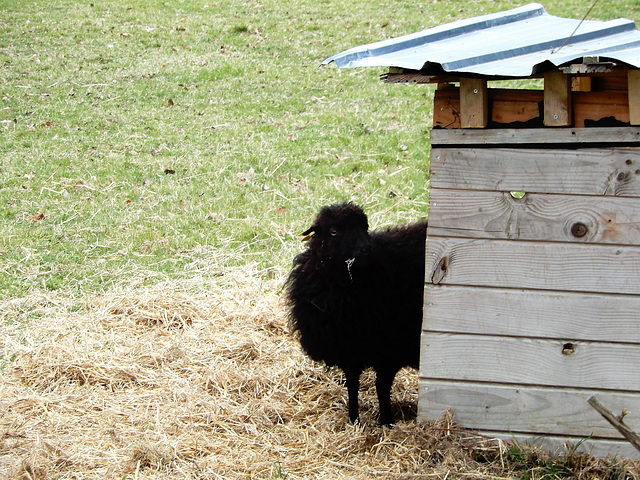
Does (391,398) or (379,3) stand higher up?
(379,3)

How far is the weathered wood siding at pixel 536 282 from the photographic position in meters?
3.75

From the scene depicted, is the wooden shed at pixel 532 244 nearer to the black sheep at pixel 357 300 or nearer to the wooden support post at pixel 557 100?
the wooden support post at pixel 557 100

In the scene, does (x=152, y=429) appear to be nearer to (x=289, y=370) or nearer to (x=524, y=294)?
(x=289, y=370)

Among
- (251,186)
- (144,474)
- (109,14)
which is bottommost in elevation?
(144,474)

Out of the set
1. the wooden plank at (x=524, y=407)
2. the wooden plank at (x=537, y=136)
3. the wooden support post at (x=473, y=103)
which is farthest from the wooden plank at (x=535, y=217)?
the wooden plank at (x=524, y=407)

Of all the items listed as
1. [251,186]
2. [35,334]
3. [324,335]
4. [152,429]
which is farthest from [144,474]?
[251,186]

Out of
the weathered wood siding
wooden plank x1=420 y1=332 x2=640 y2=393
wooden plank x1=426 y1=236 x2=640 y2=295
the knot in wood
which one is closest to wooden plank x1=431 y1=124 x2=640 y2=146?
the weathered wood siding

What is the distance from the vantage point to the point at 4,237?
798 cm

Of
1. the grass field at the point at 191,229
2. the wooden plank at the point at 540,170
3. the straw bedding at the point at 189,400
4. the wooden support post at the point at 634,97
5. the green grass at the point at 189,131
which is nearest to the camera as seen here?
the wooden support post at the point at 634,97

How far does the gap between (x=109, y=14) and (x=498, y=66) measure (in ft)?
54.8

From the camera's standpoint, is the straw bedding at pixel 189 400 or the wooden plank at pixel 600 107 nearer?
the wooden plank at pixel 600 107

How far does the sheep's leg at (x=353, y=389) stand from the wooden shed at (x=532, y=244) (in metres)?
0.73

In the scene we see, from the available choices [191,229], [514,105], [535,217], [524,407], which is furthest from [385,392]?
[191,229]

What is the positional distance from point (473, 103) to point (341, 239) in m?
1.33
